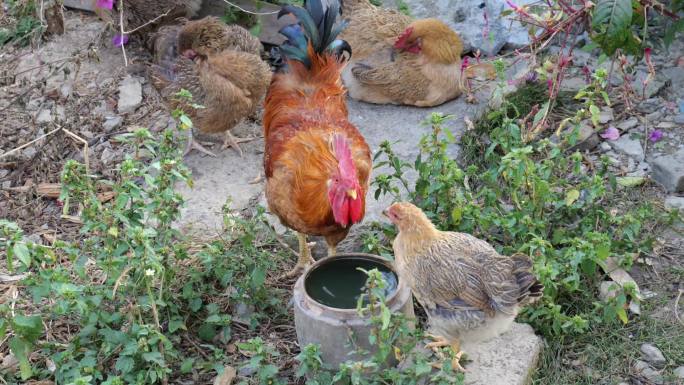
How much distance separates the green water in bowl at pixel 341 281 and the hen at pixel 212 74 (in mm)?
1995

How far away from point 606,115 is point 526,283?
8.86ft

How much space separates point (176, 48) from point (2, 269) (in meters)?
1.99

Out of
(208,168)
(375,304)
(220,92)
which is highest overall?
(375,304)

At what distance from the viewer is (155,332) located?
11.1ft

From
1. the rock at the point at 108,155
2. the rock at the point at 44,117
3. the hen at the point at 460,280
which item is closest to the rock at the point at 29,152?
the rock at the point at 44,117

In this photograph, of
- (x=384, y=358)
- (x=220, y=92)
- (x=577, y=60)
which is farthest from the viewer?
(x=577, y=60)

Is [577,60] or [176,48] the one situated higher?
[176,48]

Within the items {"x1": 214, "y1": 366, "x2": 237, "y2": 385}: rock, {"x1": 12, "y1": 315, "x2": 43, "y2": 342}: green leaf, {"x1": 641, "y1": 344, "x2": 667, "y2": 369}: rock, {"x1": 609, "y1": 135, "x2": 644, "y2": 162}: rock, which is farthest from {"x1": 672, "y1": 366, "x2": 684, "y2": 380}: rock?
{"x1": 12, "y1": 315, "x2": 43, "y2": 342}: green leaf

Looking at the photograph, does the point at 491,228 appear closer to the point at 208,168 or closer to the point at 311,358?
the point at 311,358

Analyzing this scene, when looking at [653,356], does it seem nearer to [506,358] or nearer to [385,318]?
[506,358]

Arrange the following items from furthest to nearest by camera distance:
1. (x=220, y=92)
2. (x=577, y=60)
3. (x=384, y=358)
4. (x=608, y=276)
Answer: (x=577, y=60) → (x=220, y=92) → (x=608, y=276) → (x=384, y=358)

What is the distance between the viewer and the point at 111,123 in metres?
5.89

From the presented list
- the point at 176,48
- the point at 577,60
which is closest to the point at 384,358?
the point at 176,48

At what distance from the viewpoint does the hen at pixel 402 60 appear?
19.0ft
